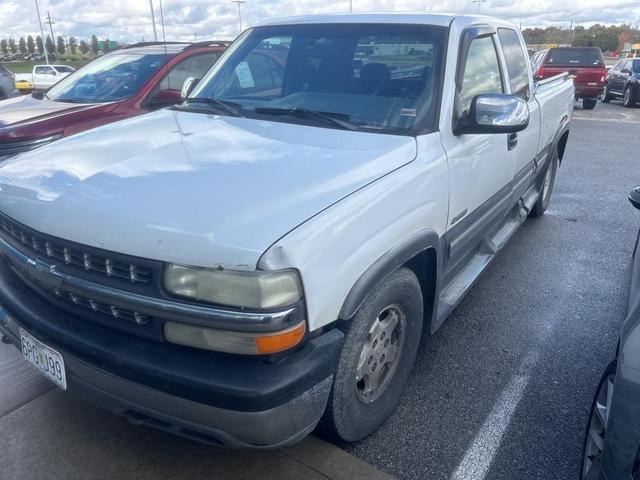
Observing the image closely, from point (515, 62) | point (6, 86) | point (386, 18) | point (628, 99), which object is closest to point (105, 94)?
point (386, 18)

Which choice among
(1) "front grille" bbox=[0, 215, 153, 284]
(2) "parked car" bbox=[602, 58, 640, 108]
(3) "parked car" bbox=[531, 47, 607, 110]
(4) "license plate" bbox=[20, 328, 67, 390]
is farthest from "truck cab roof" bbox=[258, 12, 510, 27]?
(2) "parked car" bbox=[602, 58, 640, 108]

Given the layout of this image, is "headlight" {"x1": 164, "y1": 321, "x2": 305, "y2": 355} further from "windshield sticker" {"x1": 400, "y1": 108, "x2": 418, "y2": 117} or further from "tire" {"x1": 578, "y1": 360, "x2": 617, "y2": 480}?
"windshield sticker" {"x1": 400, "y1": 108, "x2": 418, "y2": 117}

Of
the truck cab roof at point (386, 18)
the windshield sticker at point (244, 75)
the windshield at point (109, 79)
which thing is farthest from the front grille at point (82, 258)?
the windshield at point (109, 79)

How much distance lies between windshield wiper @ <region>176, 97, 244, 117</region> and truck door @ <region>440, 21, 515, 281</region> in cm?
116

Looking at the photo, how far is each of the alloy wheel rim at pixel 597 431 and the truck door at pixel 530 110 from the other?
198cm

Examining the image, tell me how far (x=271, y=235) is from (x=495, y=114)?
153cm

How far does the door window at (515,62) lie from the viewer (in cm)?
406

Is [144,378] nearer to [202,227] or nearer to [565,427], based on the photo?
[202,227]

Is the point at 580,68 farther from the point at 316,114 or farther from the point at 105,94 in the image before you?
the point at 316,114

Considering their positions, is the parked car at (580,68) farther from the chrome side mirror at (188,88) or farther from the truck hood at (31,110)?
the chrome side mirror at (188,88)

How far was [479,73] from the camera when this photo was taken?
3490mm

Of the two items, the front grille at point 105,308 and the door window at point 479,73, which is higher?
the door window at point 479,73

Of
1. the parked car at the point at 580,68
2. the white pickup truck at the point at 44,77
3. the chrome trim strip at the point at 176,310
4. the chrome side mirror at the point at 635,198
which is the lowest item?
the white pickup truck at the point at 44,77

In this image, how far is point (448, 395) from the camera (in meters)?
3.05
